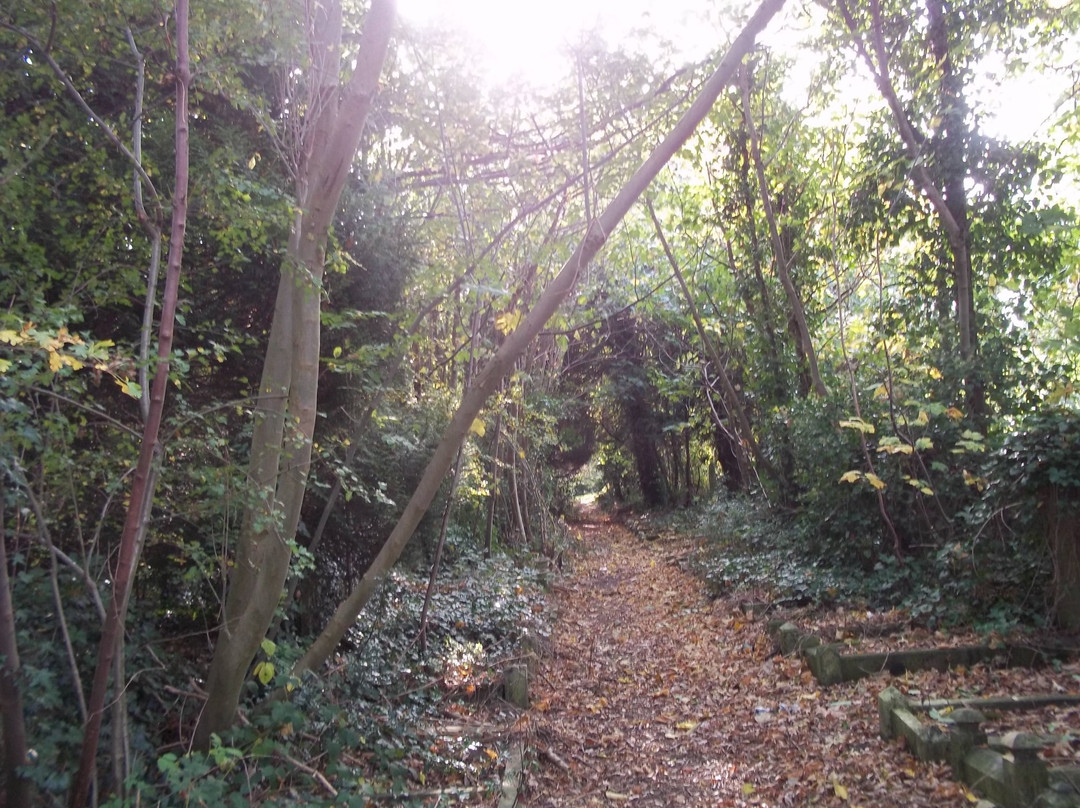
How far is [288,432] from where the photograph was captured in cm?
452

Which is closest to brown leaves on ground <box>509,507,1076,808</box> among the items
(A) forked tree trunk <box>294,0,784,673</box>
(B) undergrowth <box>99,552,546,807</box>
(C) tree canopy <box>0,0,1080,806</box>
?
(B) undergrowth <box>99,552,546,807</box>

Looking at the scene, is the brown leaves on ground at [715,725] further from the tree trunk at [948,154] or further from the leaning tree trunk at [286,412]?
the tree trunk at [948,154]

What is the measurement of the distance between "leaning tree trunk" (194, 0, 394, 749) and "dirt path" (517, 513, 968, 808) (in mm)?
1986

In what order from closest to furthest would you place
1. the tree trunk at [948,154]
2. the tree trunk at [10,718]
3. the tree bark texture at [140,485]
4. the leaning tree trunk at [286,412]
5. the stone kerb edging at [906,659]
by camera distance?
the tree trunk at [10,718]
the tree bark texture at [140,485]
the leaning tree trunk at [286,412]
the stone kerb edging at [906,659]
the tree trunk at [948,154]

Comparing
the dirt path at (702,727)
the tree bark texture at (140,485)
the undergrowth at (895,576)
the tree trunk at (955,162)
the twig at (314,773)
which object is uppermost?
the tree trunk at (955,162)

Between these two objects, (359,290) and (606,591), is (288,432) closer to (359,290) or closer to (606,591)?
(359,290)

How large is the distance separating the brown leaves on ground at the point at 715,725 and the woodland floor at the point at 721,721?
1 cm

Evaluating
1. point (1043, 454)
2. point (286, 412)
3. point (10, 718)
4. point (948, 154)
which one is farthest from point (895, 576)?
point (10, 718)

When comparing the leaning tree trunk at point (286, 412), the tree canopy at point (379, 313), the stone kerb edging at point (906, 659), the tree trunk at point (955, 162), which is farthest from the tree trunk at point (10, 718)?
the tree trunk at point (955, 162)

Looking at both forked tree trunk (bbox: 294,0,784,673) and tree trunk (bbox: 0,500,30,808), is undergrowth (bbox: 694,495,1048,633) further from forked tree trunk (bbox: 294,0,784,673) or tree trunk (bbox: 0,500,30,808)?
tree trunk (bbox: 0,500,30,808)

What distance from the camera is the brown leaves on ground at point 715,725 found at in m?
4.50

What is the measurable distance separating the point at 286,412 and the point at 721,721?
4.05 m

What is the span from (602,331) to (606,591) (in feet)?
28.7

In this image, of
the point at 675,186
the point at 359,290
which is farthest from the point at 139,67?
the point at 675,186
